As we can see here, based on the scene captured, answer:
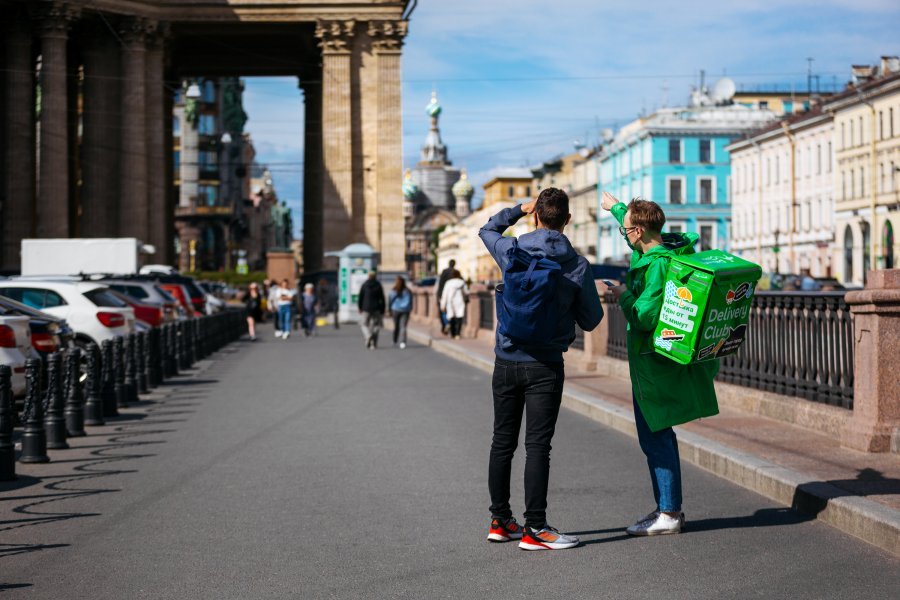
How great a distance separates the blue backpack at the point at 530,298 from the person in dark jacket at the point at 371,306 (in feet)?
85.0

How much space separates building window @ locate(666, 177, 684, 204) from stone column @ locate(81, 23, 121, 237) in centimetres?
4834

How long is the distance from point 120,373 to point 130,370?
846 millimetres

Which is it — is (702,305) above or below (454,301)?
above

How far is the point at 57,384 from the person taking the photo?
13258 millimetres

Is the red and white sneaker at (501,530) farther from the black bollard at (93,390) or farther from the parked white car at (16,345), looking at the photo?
the black bollard at (93,390)

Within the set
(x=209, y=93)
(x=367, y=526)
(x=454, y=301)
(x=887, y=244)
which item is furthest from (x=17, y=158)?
(x=209, y=93)

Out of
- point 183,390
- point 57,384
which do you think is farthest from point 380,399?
point 57,384

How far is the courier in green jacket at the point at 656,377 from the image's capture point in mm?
7902

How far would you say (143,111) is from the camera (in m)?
63.6

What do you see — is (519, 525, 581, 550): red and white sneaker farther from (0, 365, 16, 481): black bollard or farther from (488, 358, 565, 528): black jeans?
(0, 365, 16, 481): black bollard

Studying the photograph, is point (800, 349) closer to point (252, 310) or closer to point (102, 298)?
point (102, 298)

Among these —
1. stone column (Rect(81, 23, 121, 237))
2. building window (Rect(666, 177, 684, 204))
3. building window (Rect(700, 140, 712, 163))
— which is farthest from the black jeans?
building window (Rect(700, 140, 712, 163))

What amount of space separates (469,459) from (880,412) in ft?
10.6

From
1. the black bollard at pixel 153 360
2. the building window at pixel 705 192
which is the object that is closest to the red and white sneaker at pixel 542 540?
the black bollard at pixel 153 360
